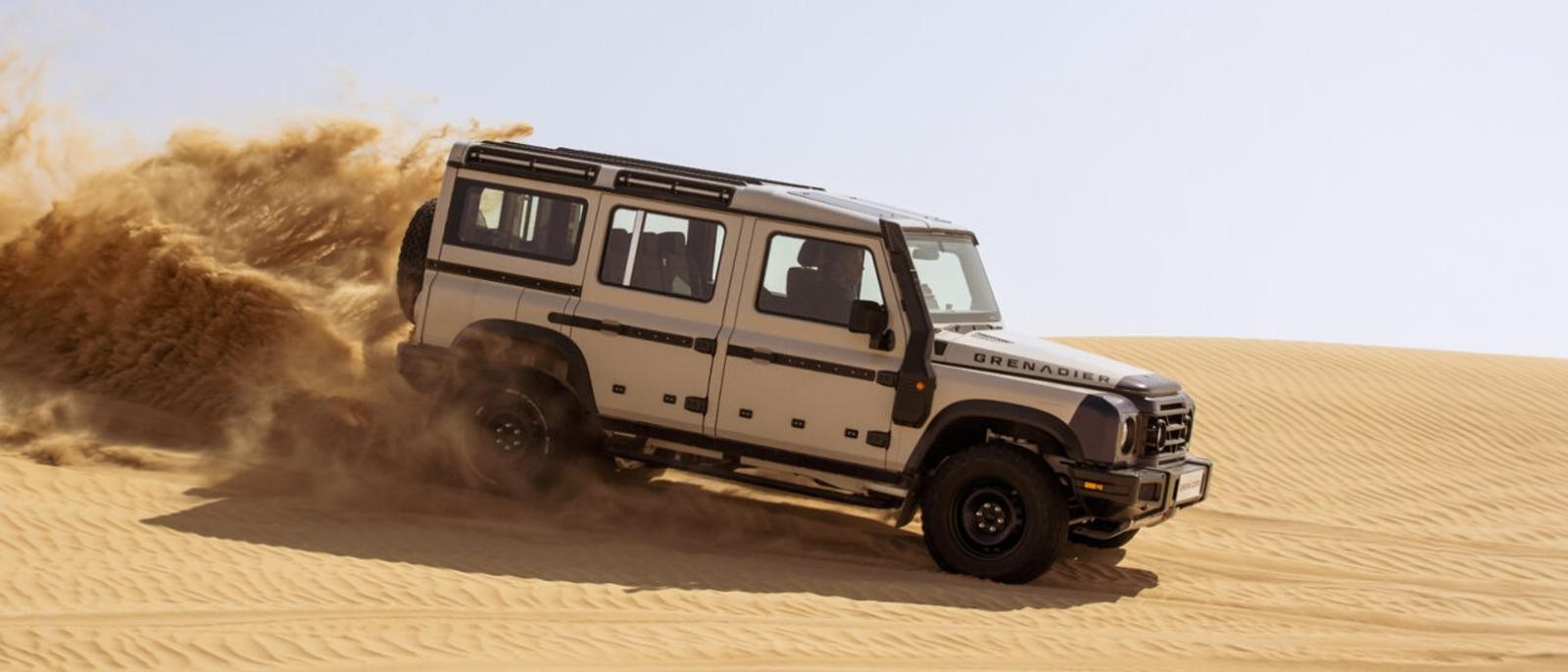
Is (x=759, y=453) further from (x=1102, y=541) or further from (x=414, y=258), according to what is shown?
(x=414, y=258)

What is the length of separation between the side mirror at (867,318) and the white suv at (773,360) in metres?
0.01

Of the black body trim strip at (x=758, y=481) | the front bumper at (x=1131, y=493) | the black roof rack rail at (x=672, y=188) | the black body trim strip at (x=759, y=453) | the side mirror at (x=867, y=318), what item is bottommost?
the black body trim strip at (x=758, y=481)

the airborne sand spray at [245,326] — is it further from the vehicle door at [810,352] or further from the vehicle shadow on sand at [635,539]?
the vehicle door at [810,352]

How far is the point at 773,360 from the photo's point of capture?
9781mm

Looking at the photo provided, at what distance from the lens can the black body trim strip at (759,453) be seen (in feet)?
31.8

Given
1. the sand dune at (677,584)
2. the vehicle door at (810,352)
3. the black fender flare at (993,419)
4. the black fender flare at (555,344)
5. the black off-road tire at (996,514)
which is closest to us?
the sand dune at (677,584)

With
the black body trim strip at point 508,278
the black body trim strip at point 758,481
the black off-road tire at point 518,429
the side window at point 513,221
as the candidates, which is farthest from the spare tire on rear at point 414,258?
the black body trim strip at point 758,481

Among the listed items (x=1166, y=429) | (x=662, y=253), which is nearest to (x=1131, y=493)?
(x=1166, y=429)

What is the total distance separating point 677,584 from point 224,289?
18.8ft

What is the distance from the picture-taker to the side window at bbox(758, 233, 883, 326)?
965 cm

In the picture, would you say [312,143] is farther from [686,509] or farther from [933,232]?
[933,232]

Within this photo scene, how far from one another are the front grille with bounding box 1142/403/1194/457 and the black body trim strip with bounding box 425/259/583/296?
365 cm

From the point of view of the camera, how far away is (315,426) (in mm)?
12281

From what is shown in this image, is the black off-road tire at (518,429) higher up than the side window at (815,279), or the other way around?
the side window at (815,279)
